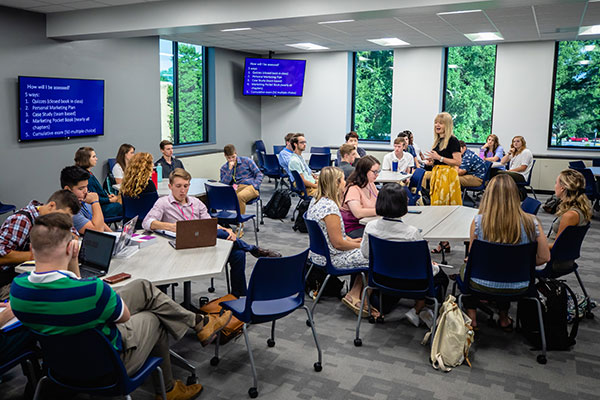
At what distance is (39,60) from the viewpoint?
716cm

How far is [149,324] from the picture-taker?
2740 millimetres

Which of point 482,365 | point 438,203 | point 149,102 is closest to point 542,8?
point 438,203

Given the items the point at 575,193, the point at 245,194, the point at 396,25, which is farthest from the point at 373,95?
the point at 575,193

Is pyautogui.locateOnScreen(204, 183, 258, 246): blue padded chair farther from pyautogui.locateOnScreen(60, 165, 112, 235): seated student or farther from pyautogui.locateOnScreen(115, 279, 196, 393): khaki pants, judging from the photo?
pyautogui.locateOnScreen(115, 279, 196, 393): khaki pants

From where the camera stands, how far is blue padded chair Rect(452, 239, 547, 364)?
3.46m

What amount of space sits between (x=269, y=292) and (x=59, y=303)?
127 cm

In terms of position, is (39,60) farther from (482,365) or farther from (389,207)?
(482,365)

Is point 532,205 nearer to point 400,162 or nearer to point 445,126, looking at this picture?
point 445,126

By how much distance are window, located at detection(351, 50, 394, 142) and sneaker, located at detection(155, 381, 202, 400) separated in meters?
9.99

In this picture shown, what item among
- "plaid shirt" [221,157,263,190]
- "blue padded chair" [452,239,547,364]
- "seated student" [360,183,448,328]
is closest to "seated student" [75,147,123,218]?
"plaid shirt" [221,157,263,190]

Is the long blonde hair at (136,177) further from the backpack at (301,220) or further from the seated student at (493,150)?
the seated student at (493,150)

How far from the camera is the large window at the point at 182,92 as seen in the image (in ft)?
34.5

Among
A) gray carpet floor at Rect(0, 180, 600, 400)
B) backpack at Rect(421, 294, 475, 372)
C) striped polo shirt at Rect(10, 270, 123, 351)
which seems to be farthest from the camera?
backpack at Rect(421, 294, 475, 372)

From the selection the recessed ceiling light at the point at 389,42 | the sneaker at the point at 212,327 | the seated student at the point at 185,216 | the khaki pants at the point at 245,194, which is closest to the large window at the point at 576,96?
the recessed ceiling light at the point at 389,42
